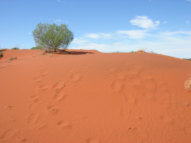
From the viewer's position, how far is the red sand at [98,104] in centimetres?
289

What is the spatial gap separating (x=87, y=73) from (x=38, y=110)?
1.83 m

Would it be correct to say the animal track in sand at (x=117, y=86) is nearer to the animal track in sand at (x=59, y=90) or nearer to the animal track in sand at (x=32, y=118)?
the animal track in sand at (x=59, y=90)

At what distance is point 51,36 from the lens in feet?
45.8

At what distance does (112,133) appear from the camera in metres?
2.90

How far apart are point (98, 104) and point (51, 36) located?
11.9 m

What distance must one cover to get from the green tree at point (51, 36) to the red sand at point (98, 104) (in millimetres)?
9370

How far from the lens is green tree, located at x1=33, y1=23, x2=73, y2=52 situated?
14086 millimetres

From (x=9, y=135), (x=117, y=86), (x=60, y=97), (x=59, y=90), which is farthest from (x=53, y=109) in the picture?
(x=117, y=86)

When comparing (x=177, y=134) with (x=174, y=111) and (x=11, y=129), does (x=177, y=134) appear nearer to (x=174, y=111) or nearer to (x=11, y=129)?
(x=174, y=111)

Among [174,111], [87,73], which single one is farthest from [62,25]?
[174,111]

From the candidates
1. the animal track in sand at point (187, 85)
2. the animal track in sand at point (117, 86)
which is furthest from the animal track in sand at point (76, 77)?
the animal track in sand at point (187, 85)

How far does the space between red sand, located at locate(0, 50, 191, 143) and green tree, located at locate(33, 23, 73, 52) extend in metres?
9.37

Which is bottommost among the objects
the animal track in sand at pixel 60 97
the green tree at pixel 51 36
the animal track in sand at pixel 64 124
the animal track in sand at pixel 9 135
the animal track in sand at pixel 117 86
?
the animal track in sand at pixel 9 135

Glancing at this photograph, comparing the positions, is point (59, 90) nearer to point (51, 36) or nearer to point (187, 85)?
point (187, 85)
